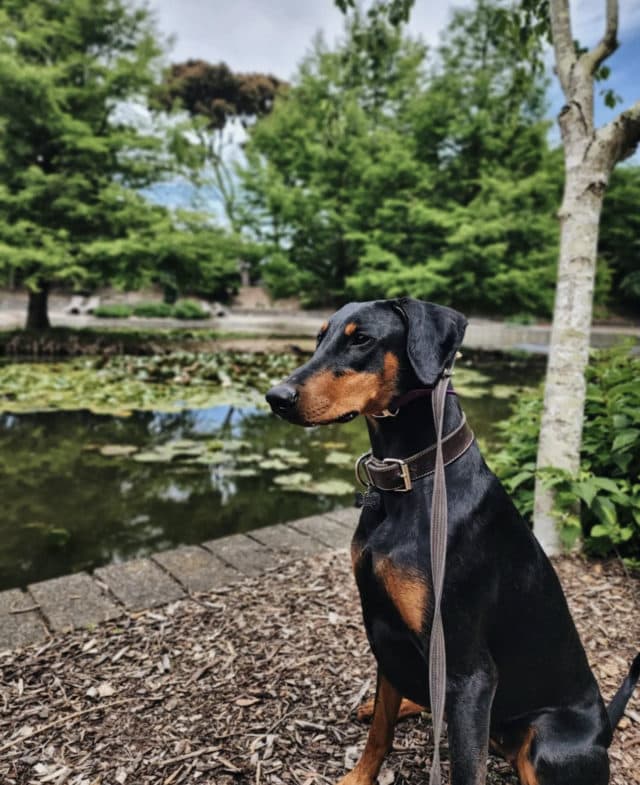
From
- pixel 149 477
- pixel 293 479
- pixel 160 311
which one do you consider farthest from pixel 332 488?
pixel 160 311

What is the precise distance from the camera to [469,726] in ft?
3.81

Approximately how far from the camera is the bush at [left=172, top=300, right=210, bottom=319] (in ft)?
77.2

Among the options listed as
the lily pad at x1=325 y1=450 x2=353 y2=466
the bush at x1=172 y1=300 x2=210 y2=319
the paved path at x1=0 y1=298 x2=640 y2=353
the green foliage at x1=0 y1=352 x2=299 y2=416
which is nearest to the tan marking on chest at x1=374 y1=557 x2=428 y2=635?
the lily pad at x1=325 y1=450 x2=353 y2=466

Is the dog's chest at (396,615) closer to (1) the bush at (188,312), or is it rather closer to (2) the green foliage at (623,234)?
(2) the green foliage at (623,234)

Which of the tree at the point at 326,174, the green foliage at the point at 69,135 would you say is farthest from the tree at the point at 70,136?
the tree at the point at 326,174

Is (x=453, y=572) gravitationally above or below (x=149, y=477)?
above

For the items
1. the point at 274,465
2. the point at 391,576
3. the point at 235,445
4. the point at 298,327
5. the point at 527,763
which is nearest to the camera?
the point at 391,576

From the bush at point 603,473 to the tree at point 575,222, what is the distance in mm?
110

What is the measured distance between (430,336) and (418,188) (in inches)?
577

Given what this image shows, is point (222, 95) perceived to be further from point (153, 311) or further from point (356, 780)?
point (356, 780)

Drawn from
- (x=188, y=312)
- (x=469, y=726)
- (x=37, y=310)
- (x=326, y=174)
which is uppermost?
(x=326, y=174)

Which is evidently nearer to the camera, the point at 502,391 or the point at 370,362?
→ the point at 370,362

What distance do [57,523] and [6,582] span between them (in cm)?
83

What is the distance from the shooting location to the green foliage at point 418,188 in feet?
44.5
